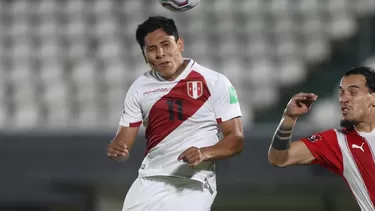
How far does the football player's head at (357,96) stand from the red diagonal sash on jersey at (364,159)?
0.12m

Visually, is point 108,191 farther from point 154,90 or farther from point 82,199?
point 154,90

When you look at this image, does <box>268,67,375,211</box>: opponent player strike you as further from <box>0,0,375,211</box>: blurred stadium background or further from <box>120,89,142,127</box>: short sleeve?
<box>0,0,375,211</box>: blurred stadium background

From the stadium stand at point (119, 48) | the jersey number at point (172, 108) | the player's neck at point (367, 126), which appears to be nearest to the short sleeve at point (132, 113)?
the jersey number at point (172, 108)

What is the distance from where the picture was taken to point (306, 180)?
7.14m

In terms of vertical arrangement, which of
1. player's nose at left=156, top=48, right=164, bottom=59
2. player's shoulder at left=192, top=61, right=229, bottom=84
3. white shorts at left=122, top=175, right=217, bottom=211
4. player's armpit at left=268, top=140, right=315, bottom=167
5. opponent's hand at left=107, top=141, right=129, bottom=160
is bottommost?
white shorts at left=122, top=175, right=217, bottom=211

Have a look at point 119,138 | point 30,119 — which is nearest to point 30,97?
point 30,119

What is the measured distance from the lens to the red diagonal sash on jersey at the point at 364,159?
4.31m

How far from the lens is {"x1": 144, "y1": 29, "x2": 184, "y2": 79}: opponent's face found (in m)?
4.41

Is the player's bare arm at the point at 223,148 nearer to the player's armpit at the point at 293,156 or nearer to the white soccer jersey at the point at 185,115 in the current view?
the white soccer jersey at the point at 185,115

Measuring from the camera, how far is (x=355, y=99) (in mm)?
4301

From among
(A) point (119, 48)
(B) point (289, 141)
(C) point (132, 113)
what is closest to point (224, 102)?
(B) point (289, 141)

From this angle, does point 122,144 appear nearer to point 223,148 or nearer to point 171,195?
point 171,195

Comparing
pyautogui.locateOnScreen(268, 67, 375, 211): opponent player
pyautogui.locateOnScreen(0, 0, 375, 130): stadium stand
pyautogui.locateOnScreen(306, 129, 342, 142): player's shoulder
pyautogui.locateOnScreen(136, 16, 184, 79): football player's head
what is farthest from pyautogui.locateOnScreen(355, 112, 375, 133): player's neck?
pyautogui.locateOnScreen(0, 0, 375, 130): stadium stand

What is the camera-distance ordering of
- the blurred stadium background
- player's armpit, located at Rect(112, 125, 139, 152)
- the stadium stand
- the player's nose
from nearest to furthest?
1. the player's nose
2. player's armpit, located at Rect(112, 125, 139, 152)
3. the blurred stadium background
4. the stadium stand
